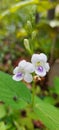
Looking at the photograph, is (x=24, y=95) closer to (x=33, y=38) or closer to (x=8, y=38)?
(x=33, y=38)

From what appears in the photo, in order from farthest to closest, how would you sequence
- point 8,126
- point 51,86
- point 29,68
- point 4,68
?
point 4,68
point 51,86
point 8,126
point 29,68

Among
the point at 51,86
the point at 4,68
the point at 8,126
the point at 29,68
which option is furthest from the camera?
the point at 4,68

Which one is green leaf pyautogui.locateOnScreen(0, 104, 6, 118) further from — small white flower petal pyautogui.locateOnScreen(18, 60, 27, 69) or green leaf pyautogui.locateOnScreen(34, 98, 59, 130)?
small white flower petal pyautogui.locateOnScreen(18, 60, 27, 69)

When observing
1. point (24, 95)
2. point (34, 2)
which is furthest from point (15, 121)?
point (34, 2)

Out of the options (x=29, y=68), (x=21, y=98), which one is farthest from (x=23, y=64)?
(x=21, y=98)

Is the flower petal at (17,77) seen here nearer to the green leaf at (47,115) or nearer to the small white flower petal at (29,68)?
the small white flower petal at (29,68)

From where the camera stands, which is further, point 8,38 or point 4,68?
point 8,38
